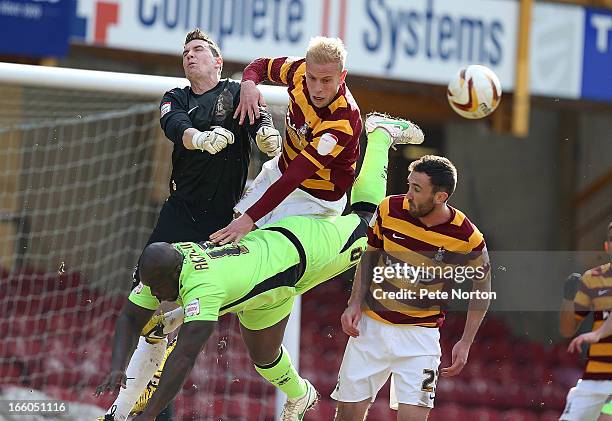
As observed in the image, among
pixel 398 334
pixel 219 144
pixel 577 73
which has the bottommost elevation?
pixel 398 334

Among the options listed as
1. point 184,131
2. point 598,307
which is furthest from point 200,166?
point 598,307

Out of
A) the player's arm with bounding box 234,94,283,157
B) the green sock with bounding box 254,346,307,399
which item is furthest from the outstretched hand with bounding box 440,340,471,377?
the player's arm with bounding box 234,94,283,157

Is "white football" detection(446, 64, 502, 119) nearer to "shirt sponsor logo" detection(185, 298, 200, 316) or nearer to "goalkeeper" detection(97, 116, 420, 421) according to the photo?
"goalkeeper" detection(97, 116, 420, 421)

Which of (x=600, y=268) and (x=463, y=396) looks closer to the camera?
(x=600, y=268)

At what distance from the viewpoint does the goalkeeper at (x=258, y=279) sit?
5035 millimetres

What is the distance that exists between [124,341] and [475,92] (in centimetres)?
235

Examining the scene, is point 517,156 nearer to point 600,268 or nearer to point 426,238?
point 600,268

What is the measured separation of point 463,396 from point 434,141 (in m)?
4.14

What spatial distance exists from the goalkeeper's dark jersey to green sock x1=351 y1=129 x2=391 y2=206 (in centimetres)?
67

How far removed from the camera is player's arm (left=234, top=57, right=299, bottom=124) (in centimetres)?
572

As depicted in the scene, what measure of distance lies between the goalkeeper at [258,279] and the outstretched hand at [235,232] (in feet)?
0.14

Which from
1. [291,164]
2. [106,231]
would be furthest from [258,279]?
[106,231]

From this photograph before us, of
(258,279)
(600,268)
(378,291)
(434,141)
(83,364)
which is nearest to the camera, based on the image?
(258,279)

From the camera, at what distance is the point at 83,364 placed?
9.58 m
